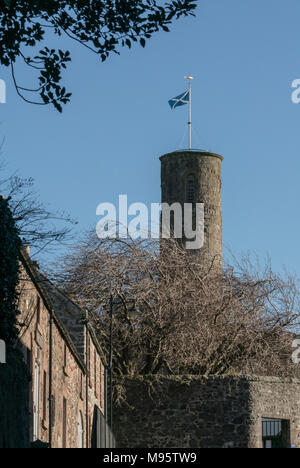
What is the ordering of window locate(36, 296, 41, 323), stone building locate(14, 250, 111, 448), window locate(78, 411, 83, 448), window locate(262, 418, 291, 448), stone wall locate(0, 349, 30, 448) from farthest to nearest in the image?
window locate(262, 418, 291, 448) < window locate(78, 411, 83, 448) < window locate(36, 296, 41, 323) < stone building locate(14, 250, 111, 448) < stone wall locate(0, 349, 30, 448)

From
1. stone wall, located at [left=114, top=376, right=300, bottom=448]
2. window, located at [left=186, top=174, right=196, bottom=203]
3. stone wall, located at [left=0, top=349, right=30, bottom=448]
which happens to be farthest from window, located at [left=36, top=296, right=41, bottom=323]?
window, located at [left=186, top=174, right=196, bottom=203]

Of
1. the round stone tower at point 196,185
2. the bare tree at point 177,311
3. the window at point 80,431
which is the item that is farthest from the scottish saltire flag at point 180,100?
the window at point 80,431

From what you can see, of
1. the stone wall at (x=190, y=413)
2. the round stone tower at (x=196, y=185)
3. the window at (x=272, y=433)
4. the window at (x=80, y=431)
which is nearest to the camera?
the window at (x=80, y=431)

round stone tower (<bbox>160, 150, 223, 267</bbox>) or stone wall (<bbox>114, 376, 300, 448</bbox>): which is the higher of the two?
round stone tower (<bbox>160, 150, 223, 267</bbox>)

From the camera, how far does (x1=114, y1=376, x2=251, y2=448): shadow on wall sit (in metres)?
34.6

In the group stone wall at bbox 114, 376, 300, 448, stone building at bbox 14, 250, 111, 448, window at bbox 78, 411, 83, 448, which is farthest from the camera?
stone wall at bbox 114, 376, 300, 448

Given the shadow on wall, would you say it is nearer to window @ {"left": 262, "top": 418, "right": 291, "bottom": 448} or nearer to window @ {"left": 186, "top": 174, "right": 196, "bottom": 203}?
window @ {"left": 262, "top": 418, "right": 291, "bottom": 448}

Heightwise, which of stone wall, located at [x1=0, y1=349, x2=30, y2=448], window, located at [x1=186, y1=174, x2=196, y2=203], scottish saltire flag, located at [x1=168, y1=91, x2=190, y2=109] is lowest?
stone wall, located at [x1=0, y1=349, x2=30, y2=448]

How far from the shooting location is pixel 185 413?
34844 mm

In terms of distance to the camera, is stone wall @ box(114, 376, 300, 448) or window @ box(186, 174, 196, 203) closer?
stone wall @ box(114, 376, 300, 448)

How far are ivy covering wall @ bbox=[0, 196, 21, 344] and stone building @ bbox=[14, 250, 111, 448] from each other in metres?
1.05

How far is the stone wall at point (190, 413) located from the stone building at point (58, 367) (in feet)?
3.62

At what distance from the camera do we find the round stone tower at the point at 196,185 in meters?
57.6

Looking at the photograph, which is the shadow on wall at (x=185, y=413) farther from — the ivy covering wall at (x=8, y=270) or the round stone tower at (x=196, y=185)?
the round stone tower at (x=196, y=185)
